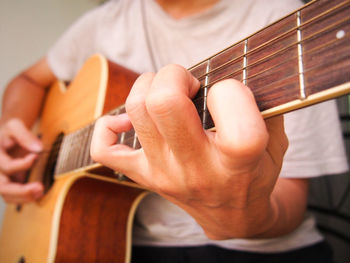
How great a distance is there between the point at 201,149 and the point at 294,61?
0.13 metres

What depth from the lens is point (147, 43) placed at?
2.62 ft

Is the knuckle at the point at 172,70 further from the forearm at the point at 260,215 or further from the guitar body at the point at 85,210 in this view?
the guitar body at the point at 85,210

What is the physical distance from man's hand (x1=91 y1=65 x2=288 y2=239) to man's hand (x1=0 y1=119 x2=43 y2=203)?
0.47m

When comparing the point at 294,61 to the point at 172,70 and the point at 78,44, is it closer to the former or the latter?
the point at 172,70

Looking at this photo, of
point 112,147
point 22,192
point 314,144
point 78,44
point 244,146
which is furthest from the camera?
point 78,44

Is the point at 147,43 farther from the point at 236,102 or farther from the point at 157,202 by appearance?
the point at 236,102

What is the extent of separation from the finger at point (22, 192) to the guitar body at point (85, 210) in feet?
0.08

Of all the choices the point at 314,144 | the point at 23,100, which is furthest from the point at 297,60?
the point at 23,100

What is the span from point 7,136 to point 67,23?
3.40 feet

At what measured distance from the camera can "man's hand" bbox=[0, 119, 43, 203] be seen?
67cm

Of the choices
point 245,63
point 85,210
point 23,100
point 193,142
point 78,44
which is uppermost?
point 78,44

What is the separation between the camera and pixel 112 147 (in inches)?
13.8

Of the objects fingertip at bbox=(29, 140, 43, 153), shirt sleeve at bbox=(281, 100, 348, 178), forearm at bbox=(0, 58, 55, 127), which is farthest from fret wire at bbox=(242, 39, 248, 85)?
forearm at bbox=(0, 58, 55, 127)

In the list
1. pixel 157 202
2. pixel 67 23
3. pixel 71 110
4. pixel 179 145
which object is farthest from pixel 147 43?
pixel 67 23
